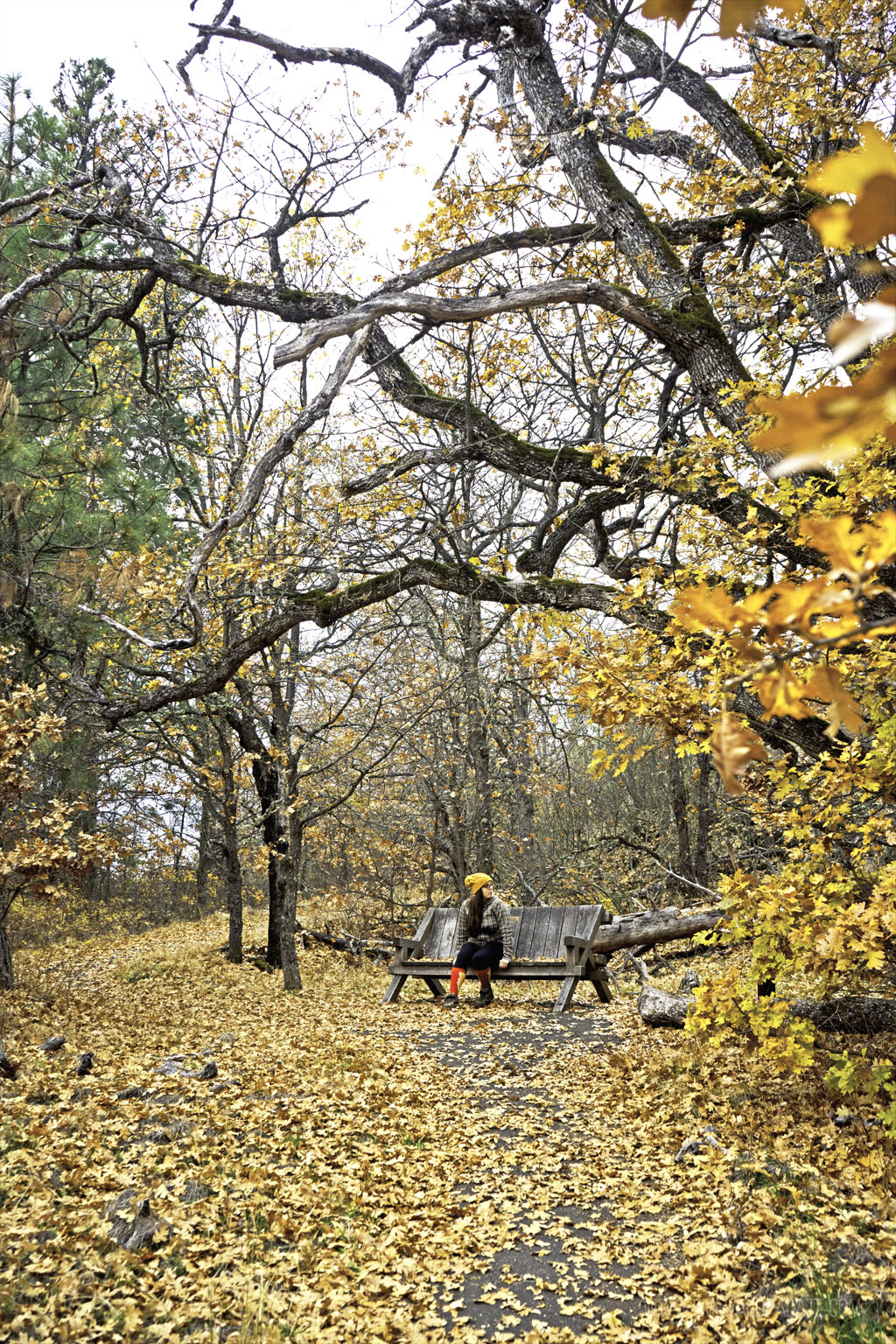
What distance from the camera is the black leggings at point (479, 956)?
26.8ft

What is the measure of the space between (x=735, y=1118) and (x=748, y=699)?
234 centimetres

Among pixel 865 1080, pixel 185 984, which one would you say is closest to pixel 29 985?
pixel 185 984

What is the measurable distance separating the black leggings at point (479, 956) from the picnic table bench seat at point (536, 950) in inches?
5.0

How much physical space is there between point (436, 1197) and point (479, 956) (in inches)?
171

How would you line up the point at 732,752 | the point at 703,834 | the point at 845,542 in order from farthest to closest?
1. the point at 703,834
2. the point at 732,752
3. the point at 845,542

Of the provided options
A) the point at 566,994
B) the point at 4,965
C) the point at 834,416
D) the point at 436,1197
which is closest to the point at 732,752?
the point at 834,416

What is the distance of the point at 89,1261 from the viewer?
3.01 meters

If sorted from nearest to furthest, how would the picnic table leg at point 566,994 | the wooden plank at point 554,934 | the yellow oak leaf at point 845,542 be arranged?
the yellow oak leaf at point 845,542
the picnic table leg at point 566,994
the wooden plank at point 554,934

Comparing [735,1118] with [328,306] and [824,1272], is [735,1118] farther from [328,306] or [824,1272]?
[328,306]

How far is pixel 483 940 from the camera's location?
826 centimetres

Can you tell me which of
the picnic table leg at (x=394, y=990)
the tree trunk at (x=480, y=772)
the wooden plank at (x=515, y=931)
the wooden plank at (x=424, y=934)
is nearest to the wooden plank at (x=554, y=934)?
the wooden plank at (x=515, y=931)

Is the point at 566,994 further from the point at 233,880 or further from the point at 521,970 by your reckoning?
the point at 233,880

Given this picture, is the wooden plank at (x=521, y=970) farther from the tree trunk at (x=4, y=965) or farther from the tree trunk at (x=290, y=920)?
the tree trunk at (x=4, y=965)

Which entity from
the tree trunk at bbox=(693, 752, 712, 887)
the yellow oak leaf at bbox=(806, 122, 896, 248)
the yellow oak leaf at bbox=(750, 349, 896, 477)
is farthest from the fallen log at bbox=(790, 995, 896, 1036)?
the tree trunk at bbox=(693, 752, 712, 887)
